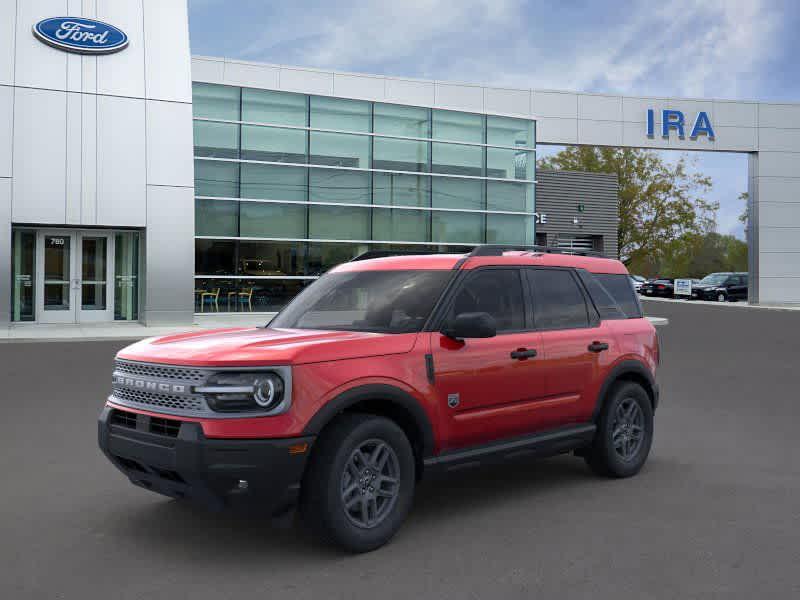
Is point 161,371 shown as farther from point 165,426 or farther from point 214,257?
point 214,257

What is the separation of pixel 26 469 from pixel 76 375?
7014 millimetres

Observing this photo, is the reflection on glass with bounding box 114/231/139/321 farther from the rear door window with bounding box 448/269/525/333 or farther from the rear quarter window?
the rear door window with bounding box 448/269/525/333

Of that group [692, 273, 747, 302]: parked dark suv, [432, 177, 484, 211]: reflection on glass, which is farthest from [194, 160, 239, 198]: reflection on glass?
[692, 273, 747, 302]: parked dark suv

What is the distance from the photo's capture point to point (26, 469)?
719 centimetres

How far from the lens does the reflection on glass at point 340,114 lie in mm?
30703

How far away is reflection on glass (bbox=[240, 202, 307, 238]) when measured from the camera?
2931cm

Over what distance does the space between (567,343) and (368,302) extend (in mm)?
1550

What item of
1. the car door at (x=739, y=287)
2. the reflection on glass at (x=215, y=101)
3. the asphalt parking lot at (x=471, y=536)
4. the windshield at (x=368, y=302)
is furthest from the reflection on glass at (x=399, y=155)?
the car door at (x=739, y=287)

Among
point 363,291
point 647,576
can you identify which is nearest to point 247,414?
point 363,291

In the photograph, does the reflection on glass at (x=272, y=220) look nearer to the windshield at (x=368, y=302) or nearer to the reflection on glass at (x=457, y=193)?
the reflection on glass at (x=457, y=193)

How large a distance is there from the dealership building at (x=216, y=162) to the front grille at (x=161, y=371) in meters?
17.4

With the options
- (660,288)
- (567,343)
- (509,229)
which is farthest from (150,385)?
(660,288)

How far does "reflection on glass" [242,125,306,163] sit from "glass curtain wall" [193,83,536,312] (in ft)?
0.11

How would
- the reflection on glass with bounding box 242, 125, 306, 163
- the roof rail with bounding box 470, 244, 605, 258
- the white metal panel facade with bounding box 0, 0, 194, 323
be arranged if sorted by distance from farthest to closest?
the reflection on glass with bounding box 242, 125, 306, 163, the white metal panel facade with bounding box 0, 0, 194, 323, the roof rail with bounding box 470, 244, 605, 258
